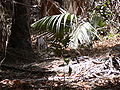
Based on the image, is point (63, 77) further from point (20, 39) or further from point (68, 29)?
point (20, 39)

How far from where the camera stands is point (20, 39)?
4.93m

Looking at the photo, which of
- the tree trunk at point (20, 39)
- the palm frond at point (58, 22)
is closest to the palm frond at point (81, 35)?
Answer: the palm frond at point (58, 22)

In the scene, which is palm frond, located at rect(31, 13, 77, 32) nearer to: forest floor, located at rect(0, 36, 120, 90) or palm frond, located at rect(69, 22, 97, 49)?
palm frond, located at rect(69, 22, 97, 49)

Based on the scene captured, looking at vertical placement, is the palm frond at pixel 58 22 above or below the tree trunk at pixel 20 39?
above

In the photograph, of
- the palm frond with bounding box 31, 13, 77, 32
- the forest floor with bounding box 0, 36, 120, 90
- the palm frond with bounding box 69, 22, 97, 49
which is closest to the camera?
the palm frond with bounding box 69, 22, 97, 49

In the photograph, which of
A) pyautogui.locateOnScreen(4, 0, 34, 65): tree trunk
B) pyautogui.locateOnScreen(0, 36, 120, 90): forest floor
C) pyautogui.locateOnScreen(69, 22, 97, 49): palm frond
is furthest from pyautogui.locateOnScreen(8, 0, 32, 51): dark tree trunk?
pyautogui.locateOnScreen(69, 22, 97, 49): palm frond

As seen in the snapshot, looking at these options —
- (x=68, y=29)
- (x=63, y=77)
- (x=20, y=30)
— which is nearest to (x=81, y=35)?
(x=68, y=29)

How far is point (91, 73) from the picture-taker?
143 inches

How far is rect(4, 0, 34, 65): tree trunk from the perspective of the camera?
480 cm

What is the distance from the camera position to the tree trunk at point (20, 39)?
4801mm

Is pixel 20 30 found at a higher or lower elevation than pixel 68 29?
lower

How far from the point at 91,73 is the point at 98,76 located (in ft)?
0.49

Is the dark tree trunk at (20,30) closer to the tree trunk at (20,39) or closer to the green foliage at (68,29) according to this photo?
the tree trunk at (20,39)

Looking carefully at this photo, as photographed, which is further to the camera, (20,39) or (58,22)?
(20,39)
